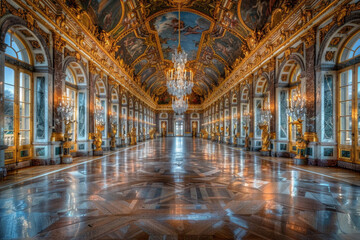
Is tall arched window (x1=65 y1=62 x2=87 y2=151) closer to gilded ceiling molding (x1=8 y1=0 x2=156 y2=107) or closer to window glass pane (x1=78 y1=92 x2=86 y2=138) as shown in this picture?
window glass pane (x1=78 y1=92 x2=86 y2=138)

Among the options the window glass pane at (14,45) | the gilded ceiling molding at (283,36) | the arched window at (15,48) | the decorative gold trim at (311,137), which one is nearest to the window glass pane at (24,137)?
the arched window at (15,48)

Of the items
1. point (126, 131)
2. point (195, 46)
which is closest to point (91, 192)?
point (126, 131)

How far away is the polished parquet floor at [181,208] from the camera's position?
2.53m

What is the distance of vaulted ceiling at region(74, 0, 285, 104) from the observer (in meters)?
10.8

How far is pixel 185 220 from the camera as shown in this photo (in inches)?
112

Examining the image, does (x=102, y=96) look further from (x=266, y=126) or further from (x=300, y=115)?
(x=300, y=115)

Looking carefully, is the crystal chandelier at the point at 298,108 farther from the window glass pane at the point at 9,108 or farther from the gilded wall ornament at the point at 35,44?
the window glass pane at the point at 9,108

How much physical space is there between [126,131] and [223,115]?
1085 centimetres

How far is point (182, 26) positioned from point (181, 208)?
14618mm

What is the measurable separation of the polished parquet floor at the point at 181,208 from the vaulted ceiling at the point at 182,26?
844 cm

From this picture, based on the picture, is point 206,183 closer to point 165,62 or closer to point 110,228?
point 110,228

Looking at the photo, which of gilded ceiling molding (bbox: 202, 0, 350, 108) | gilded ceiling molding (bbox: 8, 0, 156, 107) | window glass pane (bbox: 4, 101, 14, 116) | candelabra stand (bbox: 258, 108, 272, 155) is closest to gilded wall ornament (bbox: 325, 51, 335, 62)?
gilded ceiling molding (bbox: 202, 0, 350, 108)

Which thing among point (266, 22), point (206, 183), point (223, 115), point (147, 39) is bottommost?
point (206, 183)

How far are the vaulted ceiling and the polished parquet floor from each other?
8.44 m
